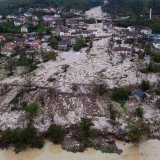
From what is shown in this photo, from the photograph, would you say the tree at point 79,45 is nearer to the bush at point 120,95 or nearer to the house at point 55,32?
the house at point 55,32

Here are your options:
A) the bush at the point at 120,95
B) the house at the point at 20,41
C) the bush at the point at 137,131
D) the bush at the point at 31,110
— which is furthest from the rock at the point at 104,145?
the house at the point at 20,41

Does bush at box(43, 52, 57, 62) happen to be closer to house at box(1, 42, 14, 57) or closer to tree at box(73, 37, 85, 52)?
tree at box(73, 37, 85, 52)

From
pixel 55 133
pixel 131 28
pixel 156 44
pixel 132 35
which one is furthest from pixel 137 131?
pixel 131 28

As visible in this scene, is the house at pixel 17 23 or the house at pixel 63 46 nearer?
the house at pixel 63 46

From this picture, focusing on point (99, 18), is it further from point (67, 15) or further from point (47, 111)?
point (47, 111)

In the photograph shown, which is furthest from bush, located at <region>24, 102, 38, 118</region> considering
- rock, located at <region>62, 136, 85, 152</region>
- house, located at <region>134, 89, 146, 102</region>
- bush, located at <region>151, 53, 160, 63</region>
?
bush, located at <region>151, 53, 160, 63</region>

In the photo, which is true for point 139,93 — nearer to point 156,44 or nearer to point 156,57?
point 156,57
